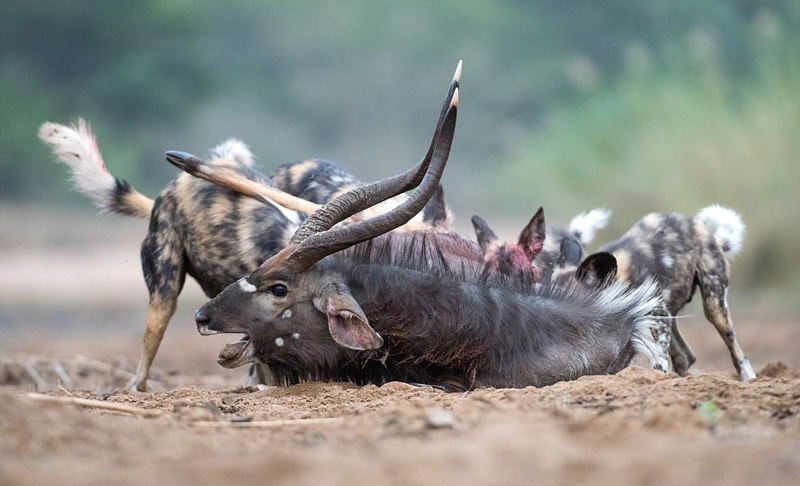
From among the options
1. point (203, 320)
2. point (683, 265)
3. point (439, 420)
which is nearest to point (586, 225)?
point (683, 265)

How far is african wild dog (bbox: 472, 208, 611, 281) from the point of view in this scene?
746 cm

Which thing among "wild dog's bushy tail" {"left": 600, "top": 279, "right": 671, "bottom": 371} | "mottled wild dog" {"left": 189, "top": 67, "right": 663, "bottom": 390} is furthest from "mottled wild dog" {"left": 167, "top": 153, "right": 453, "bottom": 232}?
"wild dog's bushy tail" {"left": 600, "top": 279, "right": 671, "bottom": 371}

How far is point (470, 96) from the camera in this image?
3831 cm

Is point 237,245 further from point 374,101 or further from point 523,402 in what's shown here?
point 374,101

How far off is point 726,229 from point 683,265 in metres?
0.78

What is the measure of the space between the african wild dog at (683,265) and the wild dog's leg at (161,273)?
9.11ft

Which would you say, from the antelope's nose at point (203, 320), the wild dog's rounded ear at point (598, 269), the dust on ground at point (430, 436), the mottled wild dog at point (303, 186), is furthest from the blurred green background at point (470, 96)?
the dust on ground at point (430, 436)

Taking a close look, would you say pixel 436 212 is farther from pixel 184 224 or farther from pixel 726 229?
pixel 726 229

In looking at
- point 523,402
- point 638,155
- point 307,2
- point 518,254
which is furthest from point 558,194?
point 307,2

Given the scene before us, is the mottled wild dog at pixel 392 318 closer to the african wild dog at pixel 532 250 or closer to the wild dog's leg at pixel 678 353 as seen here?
the african wild dog at pixel 532 250

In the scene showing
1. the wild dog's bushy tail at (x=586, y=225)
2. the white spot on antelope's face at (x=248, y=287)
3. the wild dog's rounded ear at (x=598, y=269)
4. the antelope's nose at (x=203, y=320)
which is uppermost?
the wild dog's bushy tail at (x=586, y=225)

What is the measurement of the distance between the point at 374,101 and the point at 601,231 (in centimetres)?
2601

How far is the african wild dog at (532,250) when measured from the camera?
24.5ft

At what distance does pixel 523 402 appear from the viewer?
16.7 ft
